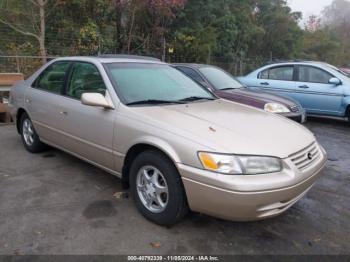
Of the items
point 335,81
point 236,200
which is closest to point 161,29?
point 335,81

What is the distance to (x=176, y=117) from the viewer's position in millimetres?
3379

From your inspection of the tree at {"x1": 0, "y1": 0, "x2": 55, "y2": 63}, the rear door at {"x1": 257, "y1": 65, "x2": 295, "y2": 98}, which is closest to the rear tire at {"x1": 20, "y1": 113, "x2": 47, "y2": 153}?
the rear door at {"x1": 257, "y1": 65, "x2": 295, "y2": 98}

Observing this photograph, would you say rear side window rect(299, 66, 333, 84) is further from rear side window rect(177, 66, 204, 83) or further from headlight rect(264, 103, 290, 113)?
rear side window rect(177, 66, 204, 83)

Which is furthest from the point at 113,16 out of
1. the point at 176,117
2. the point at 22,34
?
the point at 176,117

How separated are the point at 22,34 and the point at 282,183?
36.1ft

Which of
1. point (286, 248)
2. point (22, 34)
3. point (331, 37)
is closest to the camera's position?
point (286, 248)

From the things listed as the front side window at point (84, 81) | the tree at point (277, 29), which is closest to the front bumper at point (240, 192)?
the front side window at point (84, 81)

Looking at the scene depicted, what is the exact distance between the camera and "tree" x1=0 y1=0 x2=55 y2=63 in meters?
10.9

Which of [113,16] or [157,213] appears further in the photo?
[113,16]

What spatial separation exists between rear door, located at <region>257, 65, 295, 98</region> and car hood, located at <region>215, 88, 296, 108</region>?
1.97 meters

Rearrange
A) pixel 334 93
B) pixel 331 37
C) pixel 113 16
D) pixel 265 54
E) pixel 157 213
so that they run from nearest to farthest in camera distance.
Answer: pixel 157 213
pixel 334 93
pixel 113 16
pixel 265 54
pixel 331 37

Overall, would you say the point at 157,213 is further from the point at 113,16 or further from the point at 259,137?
the point at 113,16

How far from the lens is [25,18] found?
11.4 metres

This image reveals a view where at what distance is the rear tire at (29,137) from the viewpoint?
17.3ft
